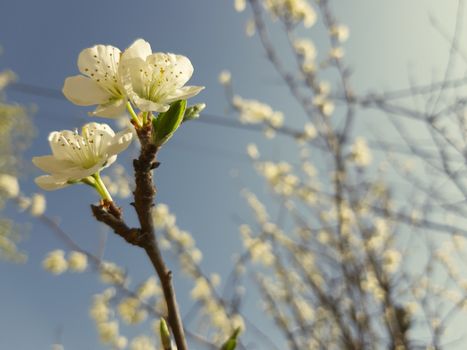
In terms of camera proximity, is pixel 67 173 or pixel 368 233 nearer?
pixel 67 173

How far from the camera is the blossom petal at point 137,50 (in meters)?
0.68

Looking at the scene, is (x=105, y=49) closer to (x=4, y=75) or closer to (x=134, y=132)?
(x=134, y=132)

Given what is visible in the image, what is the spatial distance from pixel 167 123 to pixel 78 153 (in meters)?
0.23

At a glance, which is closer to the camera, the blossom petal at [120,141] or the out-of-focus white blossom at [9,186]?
the blossom petal at [120,141]

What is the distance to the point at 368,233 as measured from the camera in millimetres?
2227

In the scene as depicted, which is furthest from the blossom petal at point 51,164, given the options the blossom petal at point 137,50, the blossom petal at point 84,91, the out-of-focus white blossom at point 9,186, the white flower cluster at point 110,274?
the out-of-focus white blossom at point 9,186

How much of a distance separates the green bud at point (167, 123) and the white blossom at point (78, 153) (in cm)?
7

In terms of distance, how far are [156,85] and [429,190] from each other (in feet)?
6.40

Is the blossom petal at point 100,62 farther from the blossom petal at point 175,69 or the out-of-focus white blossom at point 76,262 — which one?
the out-of-focus white blossom at point 76,262

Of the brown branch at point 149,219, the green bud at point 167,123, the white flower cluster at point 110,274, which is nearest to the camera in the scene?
the brown branch at point 149,219

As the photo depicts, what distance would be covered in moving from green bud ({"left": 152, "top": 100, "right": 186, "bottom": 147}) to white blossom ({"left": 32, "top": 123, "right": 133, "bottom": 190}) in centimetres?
7

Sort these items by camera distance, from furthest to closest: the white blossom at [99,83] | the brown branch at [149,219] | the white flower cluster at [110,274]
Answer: the white flower cluster at [110,274] < the white blossom at [99,83] < the brown branch at [149,219]

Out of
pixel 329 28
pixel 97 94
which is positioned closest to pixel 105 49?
pixel 97 94

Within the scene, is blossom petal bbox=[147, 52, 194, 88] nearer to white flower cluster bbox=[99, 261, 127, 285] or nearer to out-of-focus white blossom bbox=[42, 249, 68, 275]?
white flower cluster bbox=[99, 261, 127, 285]
